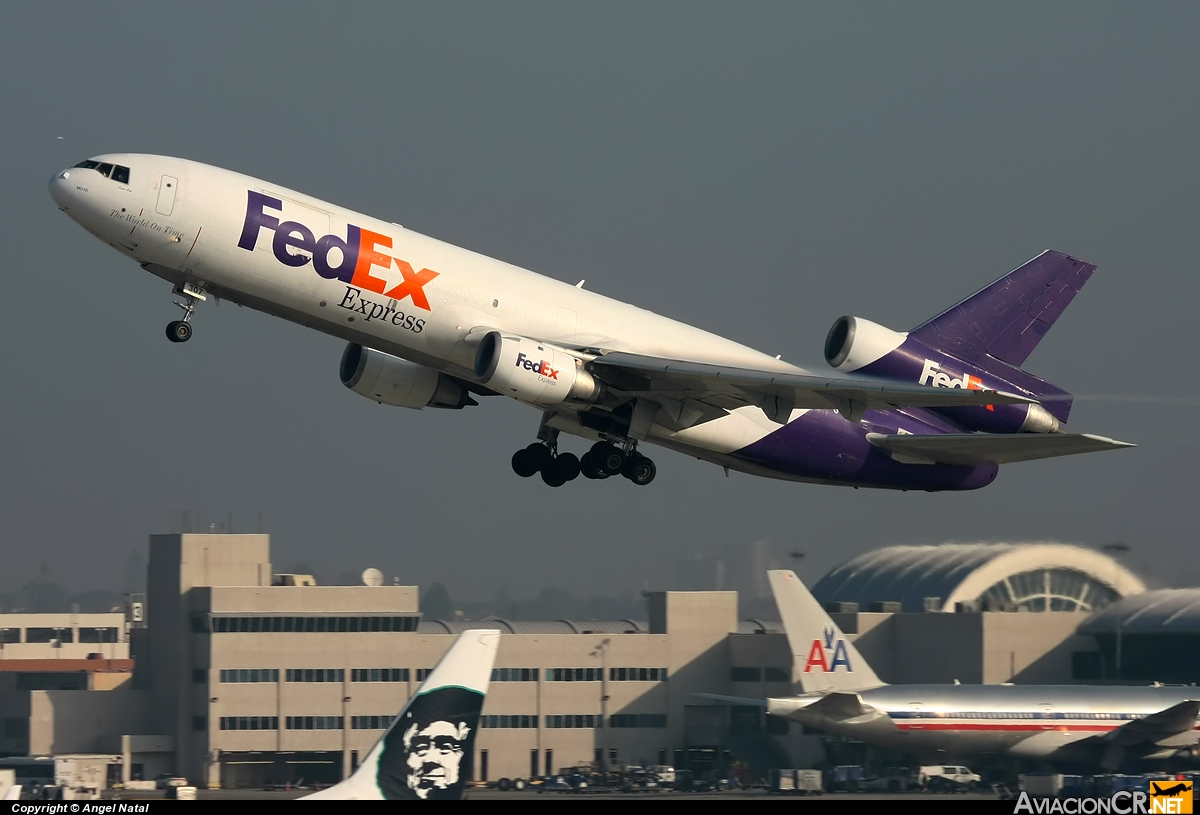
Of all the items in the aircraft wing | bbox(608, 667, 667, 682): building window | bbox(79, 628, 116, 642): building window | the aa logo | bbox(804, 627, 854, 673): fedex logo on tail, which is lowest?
the aa logo

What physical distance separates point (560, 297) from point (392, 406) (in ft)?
17.6

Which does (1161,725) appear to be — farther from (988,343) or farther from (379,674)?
(379,674)

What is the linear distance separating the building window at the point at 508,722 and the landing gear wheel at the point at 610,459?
29.9 meters

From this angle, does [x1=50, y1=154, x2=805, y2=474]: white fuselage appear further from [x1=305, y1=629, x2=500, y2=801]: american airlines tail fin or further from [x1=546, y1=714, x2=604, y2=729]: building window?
[x1=546, y1=714, x2=604, y2=729]: building window

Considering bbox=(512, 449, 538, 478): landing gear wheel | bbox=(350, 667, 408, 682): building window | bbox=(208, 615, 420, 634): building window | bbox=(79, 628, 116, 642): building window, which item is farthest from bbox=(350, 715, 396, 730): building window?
bbox=(79, 628, 116, 642): building window

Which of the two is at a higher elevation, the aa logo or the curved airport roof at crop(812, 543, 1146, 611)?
the curved airport roof at crop(812, 543, 1146, 611)

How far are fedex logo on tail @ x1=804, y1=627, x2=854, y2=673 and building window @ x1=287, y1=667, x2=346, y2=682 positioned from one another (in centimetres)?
2255

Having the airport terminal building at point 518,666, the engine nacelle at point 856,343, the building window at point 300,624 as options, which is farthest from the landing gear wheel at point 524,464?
the building window at point 300,624

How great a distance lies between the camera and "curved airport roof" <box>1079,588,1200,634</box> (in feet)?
208

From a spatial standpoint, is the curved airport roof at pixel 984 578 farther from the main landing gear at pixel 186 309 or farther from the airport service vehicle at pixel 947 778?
the main landing gear at pixel 186 309

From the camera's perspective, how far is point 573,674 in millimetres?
68750

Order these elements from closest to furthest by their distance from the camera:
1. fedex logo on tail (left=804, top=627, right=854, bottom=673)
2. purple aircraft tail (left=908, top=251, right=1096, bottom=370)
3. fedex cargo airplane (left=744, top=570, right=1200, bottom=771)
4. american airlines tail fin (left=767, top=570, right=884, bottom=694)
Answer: purple aircraft tail (left=908, top=251, right=1096, bottom=370)
fedex cargo airplane (left=744, top=570, right=1200, bottom=771)
american airlines tail fin (left=767, top=570, right=884, bottom=694)
fedex logo on tail (left=804, top=627, right=854, bottom=673)

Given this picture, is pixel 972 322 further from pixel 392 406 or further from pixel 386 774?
pixel 386 774

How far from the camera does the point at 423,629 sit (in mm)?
72000
